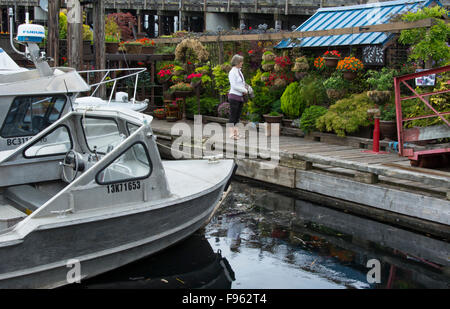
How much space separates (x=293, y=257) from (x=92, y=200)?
283 centimetres

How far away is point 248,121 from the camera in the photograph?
1416 cm

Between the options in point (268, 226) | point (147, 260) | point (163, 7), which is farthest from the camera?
point (163, 7)

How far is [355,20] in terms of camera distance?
13062mm

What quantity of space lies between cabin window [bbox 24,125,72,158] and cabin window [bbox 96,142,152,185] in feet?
A: 4.73

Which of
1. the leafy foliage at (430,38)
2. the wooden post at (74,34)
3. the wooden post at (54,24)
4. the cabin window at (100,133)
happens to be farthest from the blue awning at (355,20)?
the cabin window at (100,133)

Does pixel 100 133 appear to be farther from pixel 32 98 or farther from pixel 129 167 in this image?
pixel 32 98

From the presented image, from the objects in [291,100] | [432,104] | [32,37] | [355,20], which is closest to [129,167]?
[32,37]

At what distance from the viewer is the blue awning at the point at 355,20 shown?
11.9 meters

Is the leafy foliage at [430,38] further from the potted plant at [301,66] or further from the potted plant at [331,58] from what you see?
the potted plant at [301,66]

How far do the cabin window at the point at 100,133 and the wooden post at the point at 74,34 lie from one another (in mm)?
5700
